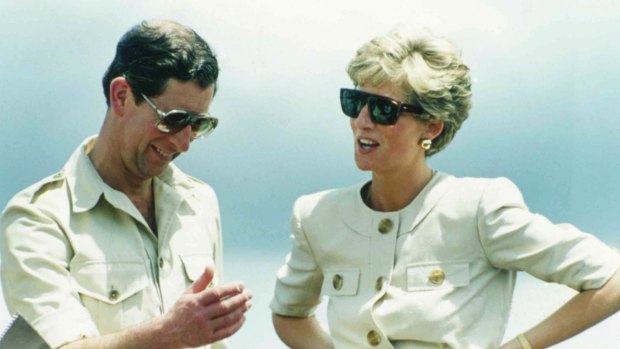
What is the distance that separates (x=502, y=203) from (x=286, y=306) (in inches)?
60.2

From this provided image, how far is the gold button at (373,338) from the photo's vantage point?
5586 millimetres

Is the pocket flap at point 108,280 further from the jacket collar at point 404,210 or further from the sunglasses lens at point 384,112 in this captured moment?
the sunglasses lens at point 384,112

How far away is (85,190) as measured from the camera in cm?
606

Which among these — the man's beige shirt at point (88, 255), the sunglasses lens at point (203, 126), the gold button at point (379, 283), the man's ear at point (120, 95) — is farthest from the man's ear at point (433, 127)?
the man's ear at point (120, 95)

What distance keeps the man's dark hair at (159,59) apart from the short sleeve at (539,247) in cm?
185

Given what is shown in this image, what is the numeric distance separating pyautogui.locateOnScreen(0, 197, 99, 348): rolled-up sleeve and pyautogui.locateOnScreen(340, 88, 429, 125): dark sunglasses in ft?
5.84

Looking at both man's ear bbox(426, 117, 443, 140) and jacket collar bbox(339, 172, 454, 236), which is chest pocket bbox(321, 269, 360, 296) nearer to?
jacket collar bbox(339, 172, 454, 236)

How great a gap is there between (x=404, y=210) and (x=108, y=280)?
1.69 metres

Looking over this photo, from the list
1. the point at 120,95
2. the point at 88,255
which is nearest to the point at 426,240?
the point at 88,255

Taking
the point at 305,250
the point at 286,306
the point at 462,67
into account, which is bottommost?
the point at 286,306

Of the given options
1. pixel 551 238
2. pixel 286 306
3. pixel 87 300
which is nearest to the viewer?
pixel 551 238

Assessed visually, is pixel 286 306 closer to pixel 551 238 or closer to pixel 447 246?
pixel 447 246

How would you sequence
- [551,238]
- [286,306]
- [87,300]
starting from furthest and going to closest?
[286,306], [87,300], [551,238]

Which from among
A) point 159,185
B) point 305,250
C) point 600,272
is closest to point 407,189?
point 305,250
